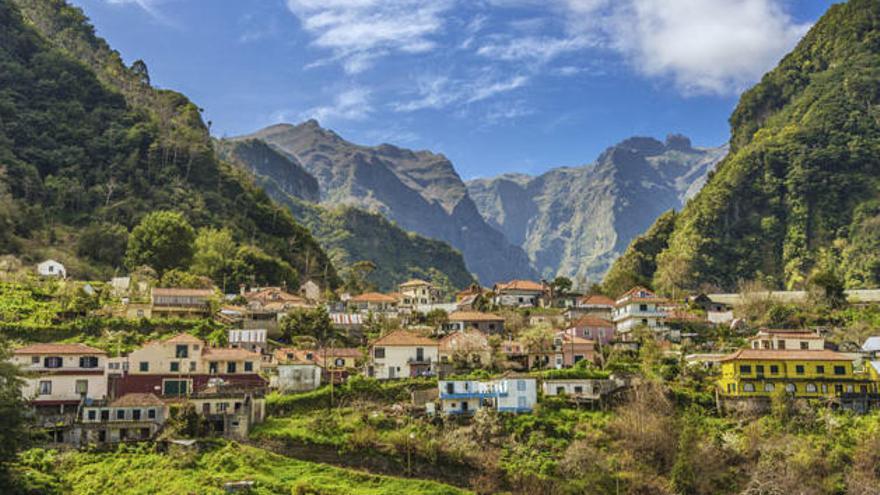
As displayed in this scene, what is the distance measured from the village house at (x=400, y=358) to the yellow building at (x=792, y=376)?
20514 millimetres

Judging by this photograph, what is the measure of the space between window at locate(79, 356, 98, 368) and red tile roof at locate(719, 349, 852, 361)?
137 feet

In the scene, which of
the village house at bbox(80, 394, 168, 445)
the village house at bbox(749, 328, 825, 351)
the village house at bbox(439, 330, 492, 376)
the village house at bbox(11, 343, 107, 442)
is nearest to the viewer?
the village house at bbox(80, 394, 168, 445)

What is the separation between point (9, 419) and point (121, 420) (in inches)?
321

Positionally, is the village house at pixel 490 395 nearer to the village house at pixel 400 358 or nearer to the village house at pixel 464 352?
the village house at pixel 400 358

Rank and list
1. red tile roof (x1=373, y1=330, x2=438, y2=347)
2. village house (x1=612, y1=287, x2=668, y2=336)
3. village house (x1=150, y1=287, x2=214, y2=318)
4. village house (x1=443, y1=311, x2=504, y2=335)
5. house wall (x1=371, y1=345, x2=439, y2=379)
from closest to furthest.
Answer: house wall (x1=371, y1=345, x2=439, y2=379) < red tile roof (x1=373, y1=330, x2=438, y2=347) < village house (x1=150, y1=287, x2=214, y2=318) < village house (x1=612, y1=287, x2=668, y2=336) < village house (x1=443, y1=311, x2=504, y2=335)

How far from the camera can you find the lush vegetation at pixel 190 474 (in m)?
50.4

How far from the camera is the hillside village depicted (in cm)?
5762

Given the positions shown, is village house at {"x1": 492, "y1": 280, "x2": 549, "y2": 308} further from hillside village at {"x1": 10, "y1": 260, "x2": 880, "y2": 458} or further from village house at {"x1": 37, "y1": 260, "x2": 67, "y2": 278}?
village house at {"x1": 37, "y1": 260, "x2": 67, "y2": 278}

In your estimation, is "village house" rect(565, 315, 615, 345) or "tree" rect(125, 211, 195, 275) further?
"tree" rect(125, 211, 195, 275)

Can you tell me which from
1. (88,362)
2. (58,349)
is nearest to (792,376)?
(88,362)

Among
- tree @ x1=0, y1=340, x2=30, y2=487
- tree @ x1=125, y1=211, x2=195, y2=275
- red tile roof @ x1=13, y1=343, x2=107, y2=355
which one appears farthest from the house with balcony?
tree @ x1=125, y1=211, x2=195, y2=275

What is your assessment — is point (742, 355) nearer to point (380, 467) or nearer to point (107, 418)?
point (380, 467)

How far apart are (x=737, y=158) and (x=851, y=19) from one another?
3815 cm

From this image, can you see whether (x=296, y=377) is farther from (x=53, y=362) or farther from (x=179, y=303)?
(x=179, y=303)
